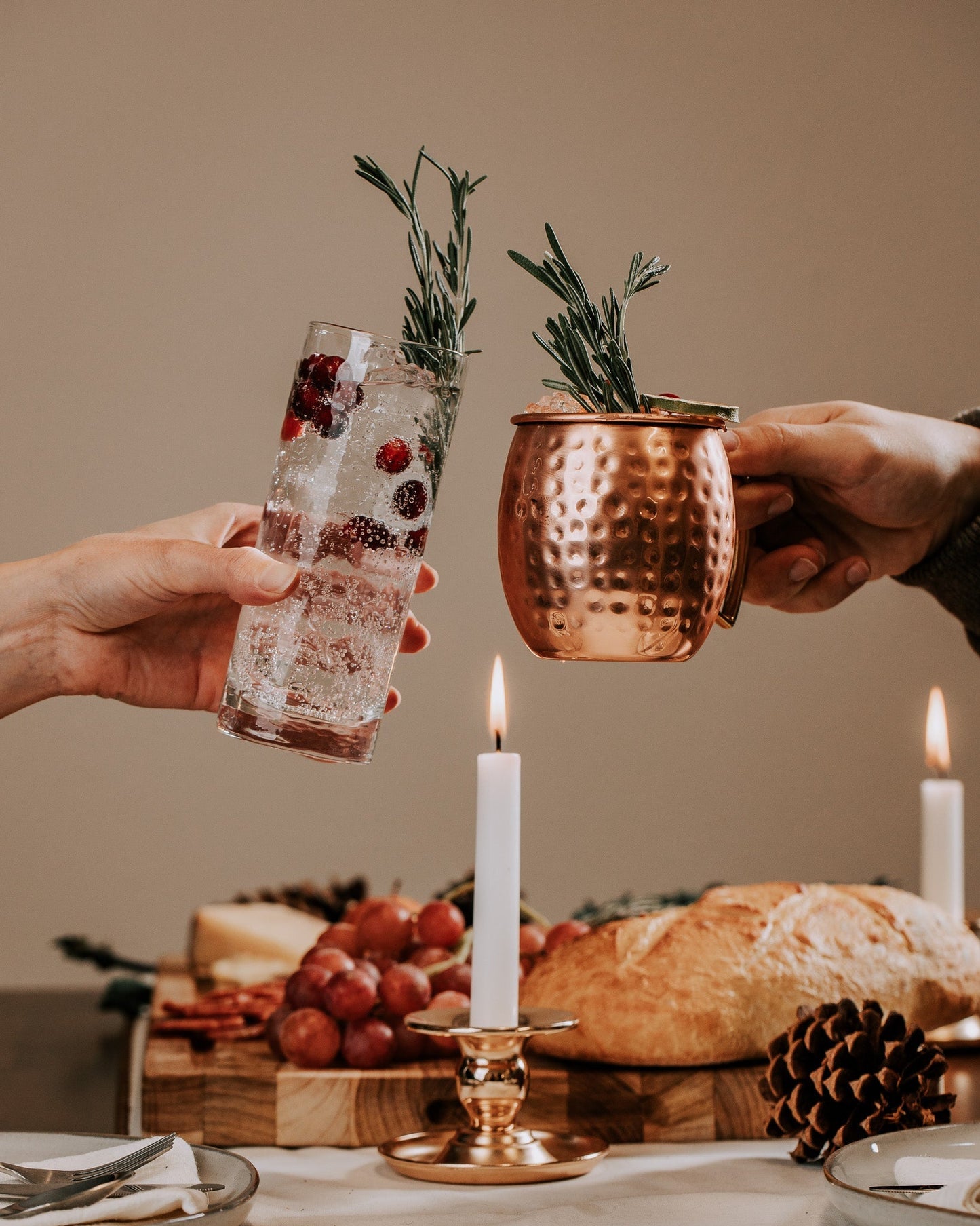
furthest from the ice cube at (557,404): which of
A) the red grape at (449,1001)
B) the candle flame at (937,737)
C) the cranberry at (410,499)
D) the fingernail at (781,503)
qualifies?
the candle flame at (937,737)

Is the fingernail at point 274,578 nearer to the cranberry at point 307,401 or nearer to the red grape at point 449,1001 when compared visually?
the cranberry at point 307,401

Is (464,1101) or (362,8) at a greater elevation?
(362,8)

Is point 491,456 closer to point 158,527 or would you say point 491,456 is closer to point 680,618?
point 158,527

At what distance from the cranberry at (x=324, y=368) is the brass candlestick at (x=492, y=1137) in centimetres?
45

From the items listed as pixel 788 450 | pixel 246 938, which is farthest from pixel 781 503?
pixel 246 938

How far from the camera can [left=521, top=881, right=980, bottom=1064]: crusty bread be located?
1.10 m

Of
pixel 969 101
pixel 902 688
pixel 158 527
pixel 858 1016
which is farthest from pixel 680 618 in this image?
pixel 969 101

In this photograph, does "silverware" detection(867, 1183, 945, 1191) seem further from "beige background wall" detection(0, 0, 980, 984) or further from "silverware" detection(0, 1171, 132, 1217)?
"beige background wall" detection(0, 0, 980, 984)

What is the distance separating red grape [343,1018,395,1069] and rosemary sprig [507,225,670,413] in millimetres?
573

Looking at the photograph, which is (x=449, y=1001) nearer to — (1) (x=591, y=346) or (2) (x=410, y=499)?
(2) (x=410, y=499)

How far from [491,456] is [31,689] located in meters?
3.02

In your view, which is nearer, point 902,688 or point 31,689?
point 31,689

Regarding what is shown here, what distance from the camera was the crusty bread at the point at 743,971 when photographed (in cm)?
110

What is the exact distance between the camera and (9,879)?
392cm
